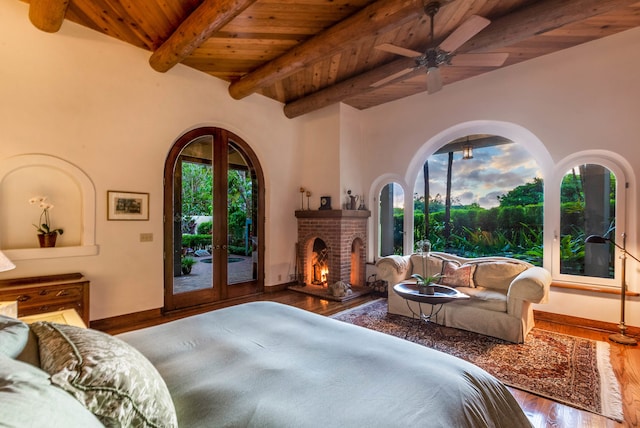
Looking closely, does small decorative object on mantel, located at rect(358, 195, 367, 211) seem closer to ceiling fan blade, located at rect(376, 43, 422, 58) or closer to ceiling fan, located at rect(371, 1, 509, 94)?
ceiling fan, located at rect(371, 1, 509, 94)

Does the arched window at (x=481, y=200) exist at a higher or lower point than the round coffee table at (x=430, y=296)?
higher

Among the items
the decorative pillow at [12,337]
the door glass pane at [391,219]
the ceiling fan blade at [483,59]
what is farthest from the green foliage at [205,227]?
the ceiling fan blade at [483,59]

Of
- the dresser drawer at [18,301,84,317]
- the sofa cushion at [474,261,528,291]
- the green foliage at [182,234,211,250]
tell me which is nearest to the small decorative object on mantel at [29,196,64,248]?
the dresser drawer at [18,301,84,317]

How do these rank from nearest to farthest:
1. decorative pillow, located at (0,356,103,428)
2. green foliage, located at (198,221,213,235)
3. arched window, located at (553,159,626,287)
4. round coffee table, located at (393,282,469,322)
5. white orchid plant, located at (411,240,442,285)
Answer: decorative pillow, located at (0,356,103,428) → round coffee table, located at (393,282,469,322) → white orchid plant, located at (411,240,442,285) → arched window, located at (553,159,626,287) → green foliage, located at (198,221,213,235)

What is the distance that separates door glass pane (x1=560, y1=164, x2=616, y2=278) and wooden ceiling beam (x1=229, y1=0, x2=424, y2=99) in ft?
9.80

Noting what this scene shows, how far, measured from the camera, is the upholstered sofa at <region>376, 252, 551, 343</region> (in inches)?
124

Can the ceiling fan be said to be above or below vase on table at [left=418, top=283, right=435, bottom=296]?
above

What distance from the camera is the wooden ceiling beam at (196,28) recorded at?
2.82 m

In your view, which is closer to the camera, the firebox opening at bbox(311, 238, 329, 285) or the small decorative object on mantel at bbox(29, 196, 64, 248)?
the small decorative object on mantel at bbox(29, 196, 64, 248)

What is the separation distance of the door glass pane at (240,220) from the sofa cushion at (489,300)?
11.3 feet

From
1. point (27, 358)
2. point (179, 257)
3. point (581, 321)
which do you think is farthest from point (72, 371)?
point (581, 321)

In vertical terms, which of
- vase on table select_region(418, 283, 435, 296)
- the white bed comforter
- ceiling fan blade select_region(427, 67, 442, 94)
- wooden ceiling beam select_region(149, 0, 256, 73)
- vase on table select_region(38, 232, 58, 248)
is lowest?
vase on table select_region(418, 283, 435, 296)

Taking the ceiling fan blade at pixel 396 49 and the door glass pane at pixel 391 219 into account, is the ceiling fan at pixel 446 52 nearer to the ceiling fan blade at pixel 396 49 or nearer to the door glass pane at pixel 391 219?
the ceiling fan blade at pixel 396 49

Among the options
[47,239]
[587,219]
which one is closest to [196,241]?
[47,239]
